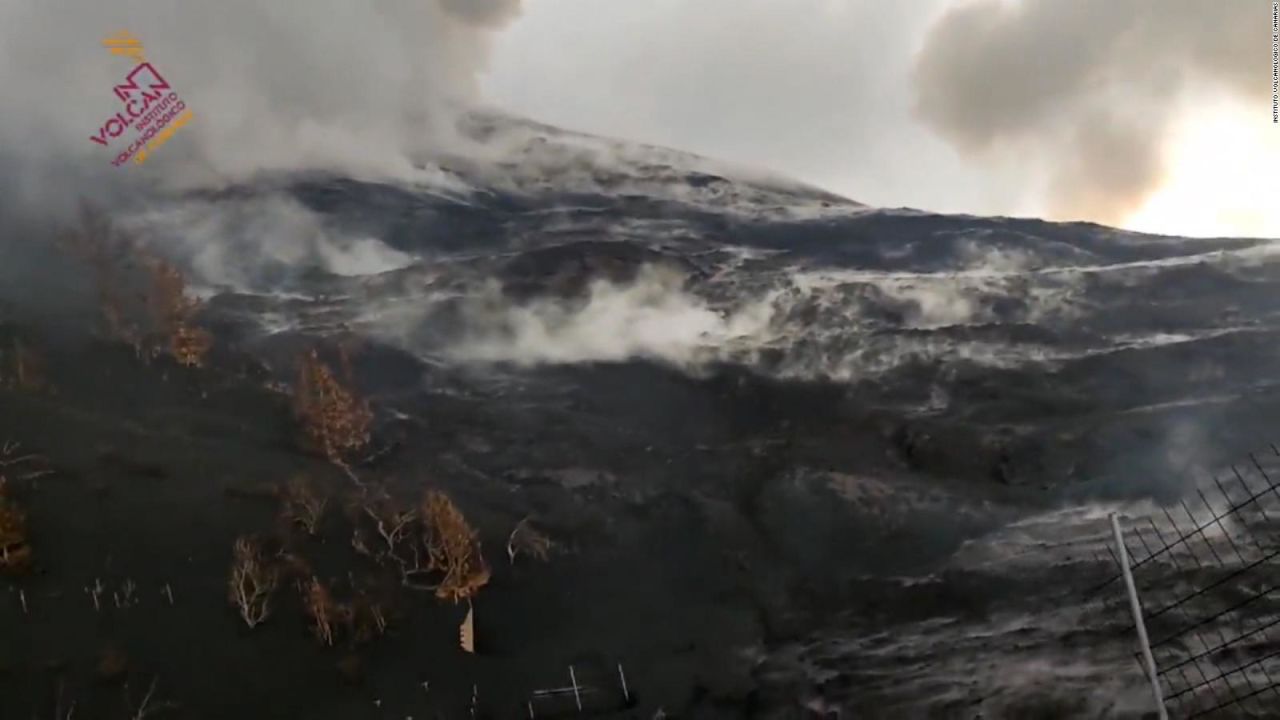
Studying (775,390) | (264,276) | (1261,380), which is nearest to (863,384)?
(775,390)

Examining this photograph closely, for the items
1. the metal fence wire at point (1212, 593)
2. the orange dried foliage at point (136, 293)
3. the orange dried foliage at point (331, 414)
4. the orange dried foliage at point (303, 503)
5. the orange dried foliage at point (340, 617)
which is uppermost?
the orange dried foliage at point (136, 293)

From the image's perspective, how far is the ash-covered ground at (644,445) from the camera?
28156mm

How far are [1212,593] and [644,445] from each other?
19.2 meters

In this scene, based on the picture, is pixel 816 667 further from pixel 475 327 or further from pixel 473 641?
pixel 475 327

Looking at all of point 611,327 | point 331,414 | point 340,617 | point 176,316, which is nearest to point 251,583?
point 340,617

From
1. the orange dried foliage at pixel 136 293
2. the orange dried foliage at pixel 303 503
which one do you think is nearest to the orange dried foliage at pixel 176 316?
the orange dried foliage at pixel 136 293

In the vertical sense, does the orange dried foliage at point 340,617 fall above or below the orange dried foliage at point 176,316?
below

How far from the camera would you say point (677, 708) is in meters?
27.0

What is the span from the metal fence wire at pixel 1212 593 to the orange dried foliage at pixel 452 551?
17715mm

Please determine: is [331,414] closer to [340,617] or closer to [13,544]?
[340,617]

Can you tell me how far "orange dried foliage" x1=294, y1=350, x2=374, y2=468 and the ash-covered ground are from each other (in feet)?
1.98

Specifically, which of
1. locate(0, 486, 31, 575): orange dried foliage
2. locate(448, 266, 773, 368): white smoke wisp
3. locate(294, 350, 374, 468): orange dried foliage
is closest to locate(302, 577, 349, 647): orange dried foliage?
locate(294, 350, 374, 468): orange dried foliage

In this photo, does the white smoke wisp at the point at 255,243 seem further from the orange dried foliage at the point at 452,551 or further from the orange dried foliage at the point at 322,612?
the orange dried foliage at the point at 322,612

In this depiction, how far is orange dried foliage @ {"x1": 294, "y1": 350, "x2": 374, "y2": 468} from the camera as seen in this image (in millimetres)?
37844
